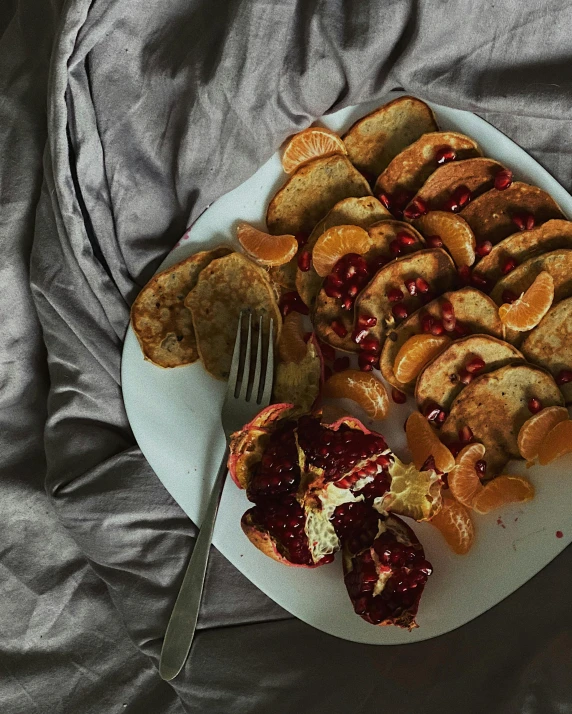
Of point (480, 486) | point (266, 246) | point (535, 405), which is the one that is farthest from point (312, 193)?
point (480, 486)

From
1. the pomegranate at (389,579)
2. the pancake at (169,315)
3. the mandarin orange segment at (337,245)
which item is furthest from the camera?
the pancake at (169,315)

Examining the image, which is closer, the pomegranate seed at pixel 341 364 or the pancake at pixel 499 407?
the pancake at pixel 499 407

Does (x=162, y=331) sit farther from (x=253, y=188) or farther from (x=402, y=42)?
(x=402, y=42)

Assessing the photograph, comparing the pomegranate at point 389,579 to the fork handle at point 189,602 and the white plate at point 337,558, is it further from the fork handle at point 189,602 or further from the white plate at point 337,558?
the fork handle at point 189,602

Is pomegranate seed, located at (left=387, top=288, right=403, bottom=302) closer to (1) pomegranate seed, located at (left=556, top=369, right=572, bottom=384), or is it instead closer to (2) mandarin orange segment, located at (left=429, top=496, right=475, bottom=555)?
(1) pomegranate seed, located at (left=556, top=369, right=572, bottom=384)

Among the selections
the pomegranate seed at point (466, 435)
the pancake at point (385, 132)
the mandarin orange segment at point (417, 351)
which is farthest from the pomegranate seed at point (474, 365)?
the pancake at point (385, 132)

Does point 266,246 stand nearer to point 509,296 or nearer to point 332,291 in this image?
point 332,291
